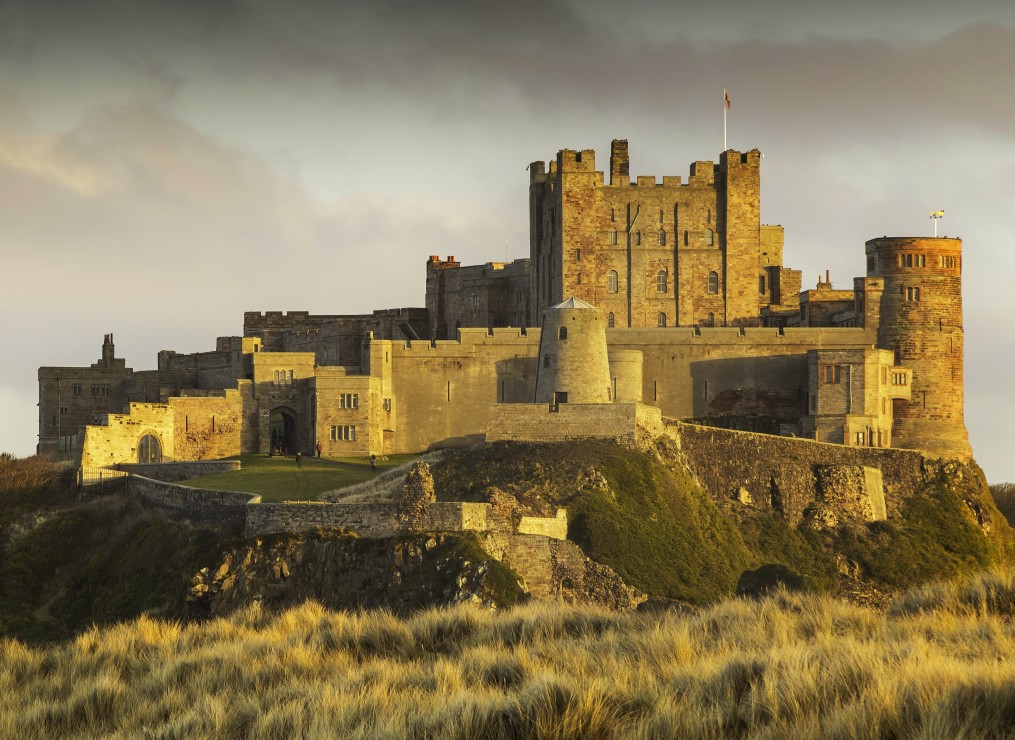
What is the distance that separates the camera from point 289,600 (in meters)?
41.0

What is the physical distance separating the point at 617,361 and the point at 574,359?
513cm

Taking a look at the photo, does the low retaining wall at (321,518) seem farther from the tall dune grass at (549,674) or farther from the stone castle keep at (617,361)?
the tall dune grass at (549,674)

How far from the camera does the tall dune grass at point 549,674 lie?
41.3ft

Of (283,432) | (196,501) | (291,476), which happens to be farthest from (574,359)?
(283,432)

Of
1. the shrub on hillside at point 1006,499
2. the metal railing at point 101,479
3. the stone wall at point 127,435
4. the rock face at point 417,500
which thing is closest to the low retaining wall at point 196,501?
the metal railing at point 101,479

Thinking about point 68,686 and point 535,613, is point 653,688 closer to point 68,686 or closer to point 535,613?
point 535,613

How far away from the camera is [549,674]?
1412cm

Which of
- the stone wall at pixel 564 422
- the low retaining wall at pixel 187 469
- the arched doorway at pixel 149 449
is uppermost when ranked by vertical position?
the stone wall at pixel 564 422

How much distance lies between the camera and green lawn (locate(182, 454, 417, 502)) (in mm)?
48656

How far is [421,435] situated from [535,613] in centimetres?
4028

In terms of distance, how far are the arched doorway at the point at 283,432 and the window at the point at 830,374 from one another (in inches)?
912

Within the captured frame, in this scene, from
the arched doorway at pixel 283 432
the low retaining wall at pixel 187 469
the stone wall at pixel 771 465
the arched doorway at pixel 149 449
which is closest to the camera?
the stone wall at pixel 771 465

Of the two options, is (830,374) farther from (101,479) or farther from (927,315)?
(101,479)

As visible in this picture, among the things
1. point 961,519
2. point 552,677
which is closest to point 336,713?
point 552,677
